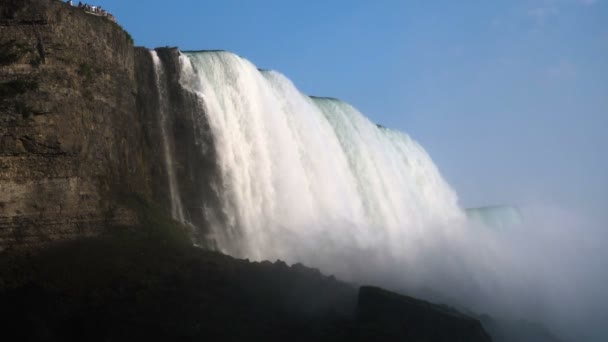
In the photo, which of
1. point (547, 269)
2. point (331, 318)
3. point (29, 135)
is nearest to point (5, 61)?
point (29, 135)

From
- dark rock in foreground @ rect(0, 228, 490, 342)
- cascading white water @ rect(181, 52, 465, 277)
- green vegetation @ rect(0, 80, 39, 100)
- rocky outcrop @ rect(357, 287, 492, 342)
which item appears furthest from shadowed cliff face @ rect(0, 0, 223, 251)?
rocky outcrop @ rect(357, 287, 492, 342)

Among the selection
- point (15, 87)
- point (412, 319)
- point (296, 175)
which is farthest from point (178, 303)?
point (296, 175)

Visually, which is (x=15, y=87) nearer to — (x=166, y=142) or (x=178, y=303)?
(x=166, y=142)

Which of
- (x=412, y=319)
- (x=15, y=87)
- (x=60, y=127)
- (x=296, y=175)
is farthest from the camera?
(x=296, y=175)

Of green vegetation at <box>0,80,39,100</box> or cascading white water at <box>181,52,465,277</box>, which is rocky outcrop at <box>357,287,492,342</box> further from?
green vegetation at <box>0,80,39,100</box>

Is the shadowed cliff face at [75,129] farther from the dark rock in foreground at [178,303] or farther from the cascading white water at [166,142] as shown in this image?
the dark rock in foreground at [178,303]

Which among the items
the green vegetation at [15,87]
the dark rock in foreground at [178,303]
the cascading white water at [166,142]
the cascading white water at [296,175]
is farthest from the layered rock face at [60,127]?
the cascading white water at [296,175]
